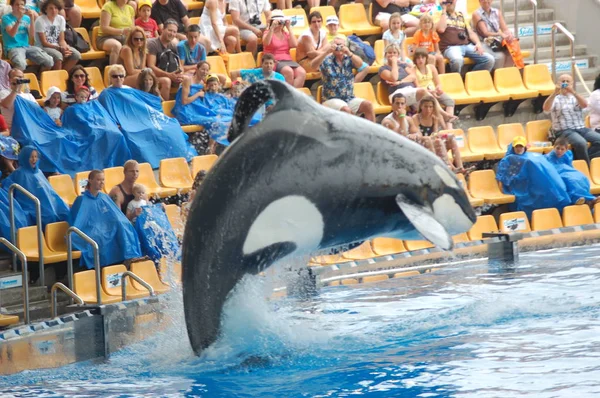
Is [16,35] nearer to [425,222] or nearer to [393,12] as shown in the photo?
[393,12]

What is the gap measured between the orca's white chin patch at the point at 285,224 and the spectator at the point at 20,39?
716 cm

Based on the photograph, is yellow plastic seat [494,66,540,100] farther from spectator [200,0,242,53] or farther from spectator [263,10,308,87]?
spectator [200,0,242,53]

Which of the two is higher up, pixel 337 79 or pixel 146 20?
pixel 146 20

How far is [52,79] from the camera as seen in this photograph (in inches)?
547

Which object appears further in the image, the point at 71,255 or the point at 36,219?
the point at 36,219

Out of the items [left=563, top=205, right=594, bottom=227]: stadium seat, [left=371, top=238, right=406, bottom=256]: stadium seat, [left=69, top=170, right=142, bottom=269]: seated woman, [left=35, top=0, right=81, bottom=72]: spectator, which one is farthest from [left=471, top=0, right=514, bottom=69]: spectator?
[left=69, top=170, right=142, bottom=269]: seated woman

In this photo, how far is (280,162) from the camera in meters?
7.30

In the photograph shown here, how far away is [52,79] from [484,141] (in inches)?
221

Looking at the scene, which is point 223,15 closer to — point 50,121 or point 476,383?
point 50,121

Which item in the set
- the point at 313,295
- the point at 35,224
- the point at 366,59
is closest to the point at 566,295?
the point at 313,295

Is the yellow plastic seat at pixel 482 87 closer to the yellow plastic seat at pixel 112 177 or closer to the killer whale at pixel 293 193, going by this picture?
the yellow plastic seat at pixel 112 177

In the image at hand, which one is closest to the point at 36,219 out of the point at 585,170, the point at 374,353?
the point at 374,353

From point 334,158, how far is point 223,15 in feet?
28.6

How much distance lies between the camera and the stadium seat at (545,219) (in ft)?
46.2
